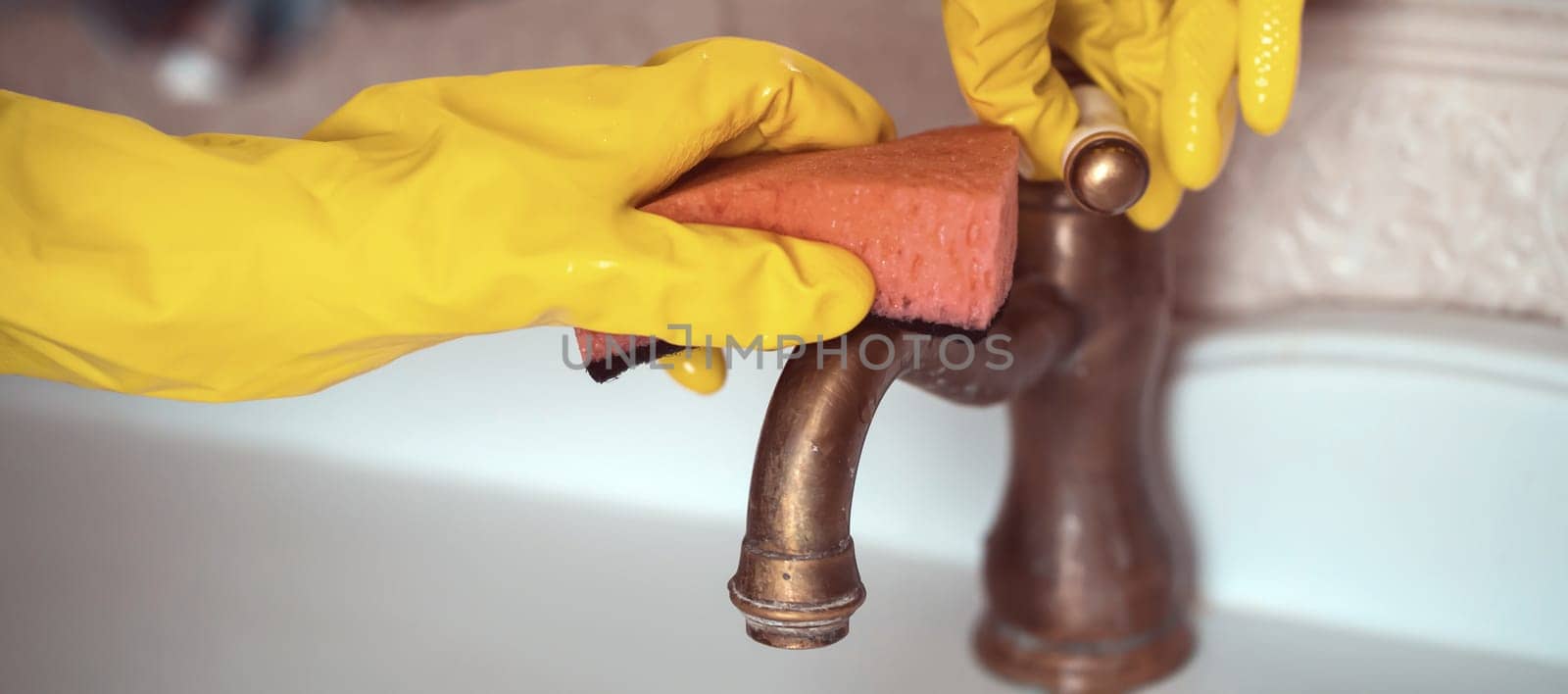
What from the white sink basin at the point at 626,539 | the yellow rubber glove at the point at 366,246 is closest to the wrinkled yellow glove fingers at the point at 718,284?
the yellow rubber glove at the point at 366,246

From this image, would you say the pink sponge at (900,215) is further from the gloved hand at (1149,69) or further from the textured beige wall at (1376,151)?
the textured beige wall at (1376,151)

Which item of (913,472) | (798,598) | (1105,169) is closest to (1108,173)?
(1105,169)

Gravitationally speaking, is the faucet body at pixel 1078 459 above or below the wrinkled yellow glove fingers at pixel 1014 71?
below

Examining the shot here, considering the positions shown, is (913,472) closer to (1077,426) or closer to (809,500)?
(1077,426)

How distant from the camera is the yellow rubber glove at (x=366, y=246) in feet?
0.84

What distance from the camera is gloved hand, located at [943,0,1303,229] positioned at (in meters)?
0.30

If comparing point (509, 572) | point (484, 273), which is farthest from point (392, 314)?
point (509, 572)

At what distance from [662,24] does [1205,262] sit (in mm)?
243

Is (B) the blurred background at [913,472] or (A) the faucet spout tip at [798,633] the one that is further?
(B) the blurred background at [913,472]

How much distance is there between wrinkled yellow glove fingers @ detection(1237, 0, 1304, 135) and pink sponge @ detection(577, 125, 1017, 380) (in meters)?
0.06

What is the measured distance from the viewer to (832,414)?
29 centimetres

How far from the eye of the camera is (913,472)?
0.52m

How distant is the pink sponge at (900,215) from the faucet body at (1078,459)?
4 centimetres

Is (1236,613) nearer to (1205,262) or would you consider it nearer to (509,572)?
(1205,262)
